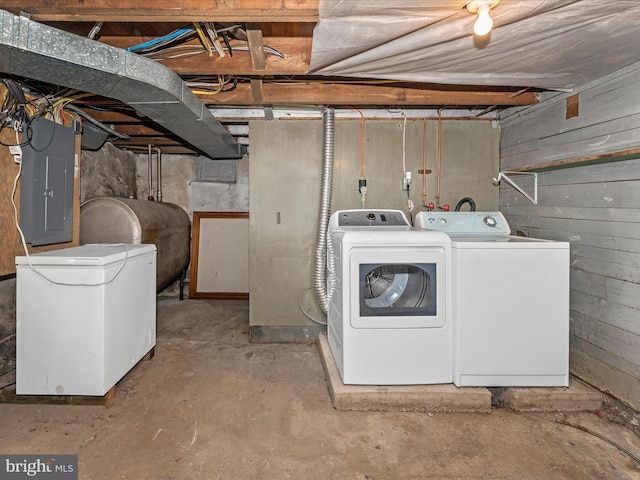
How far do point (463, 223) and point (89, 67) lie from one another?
2528mm

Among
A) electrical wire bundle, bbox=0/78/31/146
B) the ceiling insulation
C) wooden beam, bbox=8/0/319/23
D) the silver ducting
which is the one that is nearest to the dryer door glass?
the silver ducting

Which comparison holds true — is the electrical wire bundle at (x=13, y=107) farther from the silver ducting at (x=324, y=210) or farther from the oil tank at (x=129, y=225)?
the silver ducting at (x=324, y=210)

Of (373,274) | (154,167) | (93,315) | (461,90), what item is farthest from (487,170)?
(154,167)

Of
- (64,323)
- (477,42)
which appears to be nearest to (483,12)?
(477,42)

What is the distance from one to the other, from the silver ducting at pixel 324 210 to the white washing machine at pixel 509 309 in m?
1.17

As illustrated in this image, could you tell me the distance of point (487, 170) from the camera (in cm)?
311

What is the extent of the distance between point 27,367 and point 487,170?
3.82 metres

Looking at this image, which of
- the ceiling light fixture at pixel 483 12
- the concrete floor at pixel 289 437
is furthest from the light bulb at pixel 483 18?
the concrete floor at pixel 289 437

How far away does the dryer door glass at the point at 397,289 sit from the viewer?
2020 millimetres

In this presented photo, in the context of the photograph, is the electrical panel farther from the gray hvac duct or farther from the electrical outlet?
the electrical outlet

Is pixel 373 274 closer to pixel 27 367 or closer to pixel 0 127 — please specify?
pixel 27 367

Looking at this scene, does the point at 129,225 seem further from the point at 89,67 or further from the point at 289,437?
the point at 289,437

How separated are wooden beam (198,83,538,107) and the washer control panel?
3.01ft

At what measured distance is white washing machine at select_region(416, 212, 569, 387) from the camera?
199 cm
